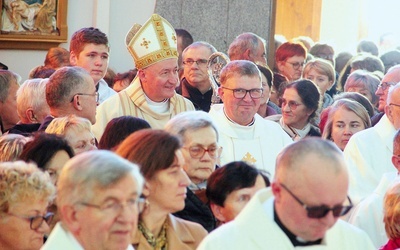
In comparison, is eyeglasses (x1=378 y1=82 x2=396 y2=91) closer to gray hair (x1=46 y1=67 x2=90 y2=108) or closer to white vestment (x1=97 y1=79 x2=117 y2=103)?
white vestment (x1=97 y1=79 x2=117 y2=103)

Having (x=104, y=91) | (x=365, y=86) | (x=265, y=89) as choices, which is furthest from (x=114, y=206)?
(x=365, y=86)

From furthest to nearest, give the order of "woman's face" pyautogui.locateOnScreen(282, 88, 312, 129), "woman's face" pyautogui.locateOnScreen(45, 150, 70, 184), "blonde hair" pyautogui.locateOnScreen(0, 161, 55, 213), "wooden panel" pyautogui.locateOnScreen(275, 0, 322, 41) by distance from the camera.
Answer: "wooden panel" pyautogui.locateOnScreen(275, 0, 322, 41) < "woman's face" pyautogui.locateOnScreen(282, 88, 312, 129) < "woman's face" pyautogui.locateOnScreen(45, 150, 70, 184) < "blonde hair" pyautogui.locateOnScreen(0, 161, 55, 213)

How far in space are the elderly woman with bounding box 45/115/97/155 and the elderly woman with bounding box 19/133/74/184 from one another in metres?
0.53

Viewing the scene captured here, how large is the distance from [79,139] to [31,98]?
140 centimetres

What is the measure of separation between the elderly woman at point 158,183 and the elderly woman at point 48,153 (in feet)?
2.66

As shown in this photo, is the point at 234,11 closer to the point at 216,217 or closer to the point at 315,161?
the point at 216,217

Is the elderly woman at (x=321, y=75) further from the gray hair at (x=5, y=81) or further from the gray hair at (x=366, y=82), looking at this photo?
the gray hair at (x=5, y=81)

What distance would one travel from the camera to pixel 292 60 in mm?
12133

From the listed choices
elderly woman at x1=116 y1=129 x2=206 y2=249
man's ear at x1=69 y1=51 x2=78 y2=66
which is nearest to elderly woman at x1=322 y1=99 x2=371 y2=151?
man's ear at x1=69 y1=51 x2=78 y2=66

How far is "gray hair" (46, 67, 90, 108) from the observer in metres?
7.54

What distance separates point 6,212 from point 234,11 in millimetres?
8662

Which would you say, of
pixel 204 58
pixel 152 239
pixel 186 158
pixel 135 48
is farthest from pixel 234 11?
pixel 152 239

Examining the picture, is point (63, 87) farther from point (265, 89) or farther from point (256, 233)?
point (256, 233)

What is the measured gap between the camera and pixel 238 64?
330 inches
